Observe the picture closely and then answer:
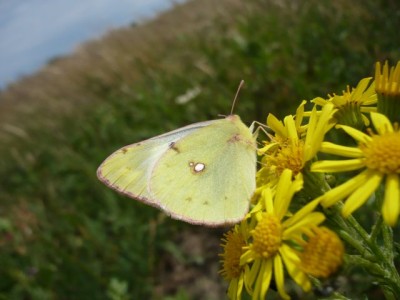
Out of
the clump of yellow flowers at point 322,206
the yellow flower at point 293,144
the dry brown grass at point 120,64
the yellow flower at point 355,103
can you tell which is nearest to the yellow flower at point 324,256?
the clump of yellow flowers at point 322,206

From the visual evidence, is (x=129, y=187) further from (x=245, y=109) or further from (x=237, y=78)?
(x=237, y=78)

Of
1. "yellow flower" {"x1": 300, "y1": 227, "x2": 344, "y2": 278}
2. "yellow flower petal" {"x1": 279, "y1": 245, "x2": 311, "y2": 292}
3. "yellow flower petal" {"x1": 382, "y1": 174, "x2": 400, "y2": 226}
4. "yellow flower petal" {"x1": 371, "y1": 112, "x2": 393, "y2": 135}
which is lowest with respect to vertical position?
"yellow flower petal" {"x1": 279, "y1": 245, "x2": 311, "y2": 292}

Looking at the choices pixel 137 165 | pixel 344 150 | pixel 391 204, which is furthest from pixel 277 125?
pixel 137 165

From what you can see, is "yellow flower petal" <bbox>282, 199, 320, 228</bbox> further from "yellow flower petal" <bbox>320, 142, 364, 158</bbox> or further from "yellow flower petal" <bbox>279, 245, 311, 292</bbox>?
"yellow flower petal" <bbox>320, 142, 364, 158</bbox>

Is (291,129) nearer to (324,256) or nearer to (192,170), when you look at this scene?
(324,256)

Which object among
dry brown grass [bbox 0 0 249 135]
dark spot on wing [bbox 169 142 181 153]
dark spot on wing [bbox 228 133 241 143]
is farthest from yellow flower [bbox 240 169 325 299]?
dry brown grass [bbox 0 0 249 135]

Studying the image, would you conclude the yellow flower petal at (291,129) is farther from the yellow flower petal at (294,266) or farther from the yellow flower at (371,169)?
the yellow flower petal at (294,266)

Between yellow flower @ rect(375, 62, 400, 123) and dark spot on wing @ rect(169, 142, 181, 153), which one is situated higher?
yellow flower @ rect(375, 62, 400, 123)
